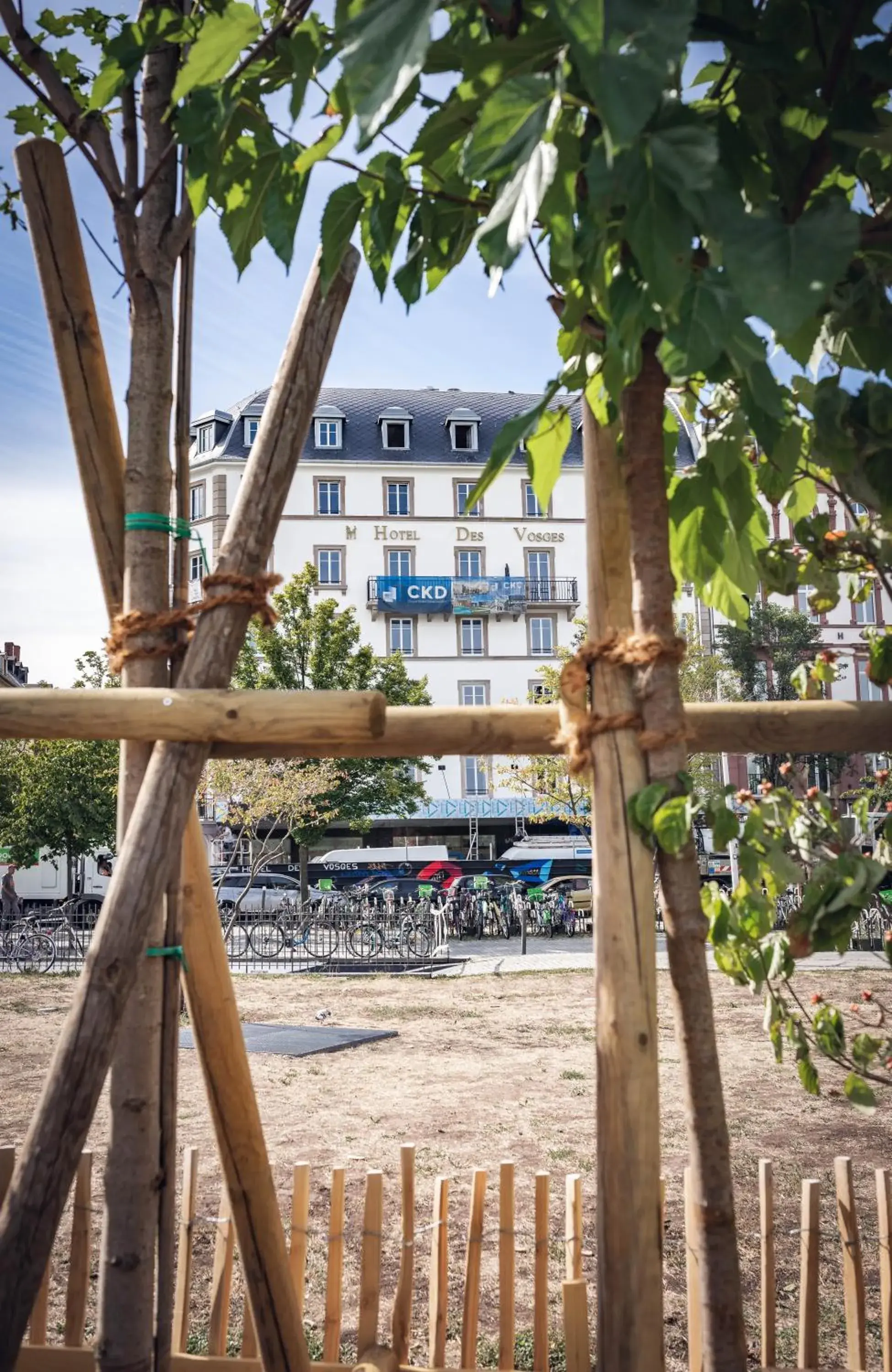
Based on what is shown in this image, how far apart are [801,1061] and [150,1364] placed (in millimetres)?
1391

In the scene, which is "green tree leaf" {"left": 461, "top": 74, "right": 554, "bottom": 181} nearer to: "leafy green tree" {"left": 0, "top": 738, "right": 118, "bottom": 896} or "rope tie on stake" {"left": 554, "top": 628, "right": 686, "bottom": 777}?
"rope tie on stake" {"left": 554, "top": 628, "right": 686, "bottom": 777}

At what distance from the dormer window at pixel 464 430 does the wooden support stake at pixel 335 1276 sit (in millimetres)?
40622

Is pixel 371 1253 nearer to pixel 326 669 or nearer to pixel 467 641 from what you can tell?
pixel 326 669

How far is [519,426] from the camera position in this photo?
1783 millimetres

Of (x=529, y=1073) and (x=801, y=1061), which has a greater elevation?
(x=801, y=1061)

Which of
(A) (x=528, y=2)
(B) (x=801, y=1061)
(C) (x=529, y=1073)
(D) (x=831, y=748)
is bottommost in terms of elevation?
(C) (x=529, y=1073)

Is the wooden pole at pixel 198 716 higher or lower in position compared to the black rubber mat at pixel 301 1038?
higher

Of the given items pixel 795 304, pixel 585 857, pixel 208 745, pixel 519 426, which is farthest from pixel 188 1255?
pixel 585 857

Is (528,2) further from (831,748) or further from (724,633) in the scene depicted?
(724,633)

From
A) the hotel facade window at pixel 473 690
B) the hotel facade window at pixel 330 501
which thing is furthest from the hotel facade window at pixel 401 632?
the hotel facade window at pixel 330 501

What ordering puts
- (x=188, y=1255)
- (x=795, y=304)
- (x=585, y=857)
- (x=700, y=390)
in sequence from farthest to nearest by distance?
(x=585, y=857) < (x=188, y=1255) < (x=700, y=390) < (x=795, y=304)

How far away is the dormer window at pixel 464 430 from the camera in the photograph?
140 feet

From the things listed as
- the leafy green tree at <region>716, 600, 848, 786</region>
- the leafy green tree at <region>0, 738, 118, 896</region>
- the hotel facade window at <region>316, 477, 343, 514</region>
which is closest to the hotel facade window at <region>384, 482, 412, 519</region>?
the hotel facade window at <region>316, 477, 343, 514</region>

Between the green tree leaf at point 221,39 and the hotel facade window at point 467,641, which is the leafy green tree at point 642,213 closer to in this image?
the green tree leaf at point 221,39
